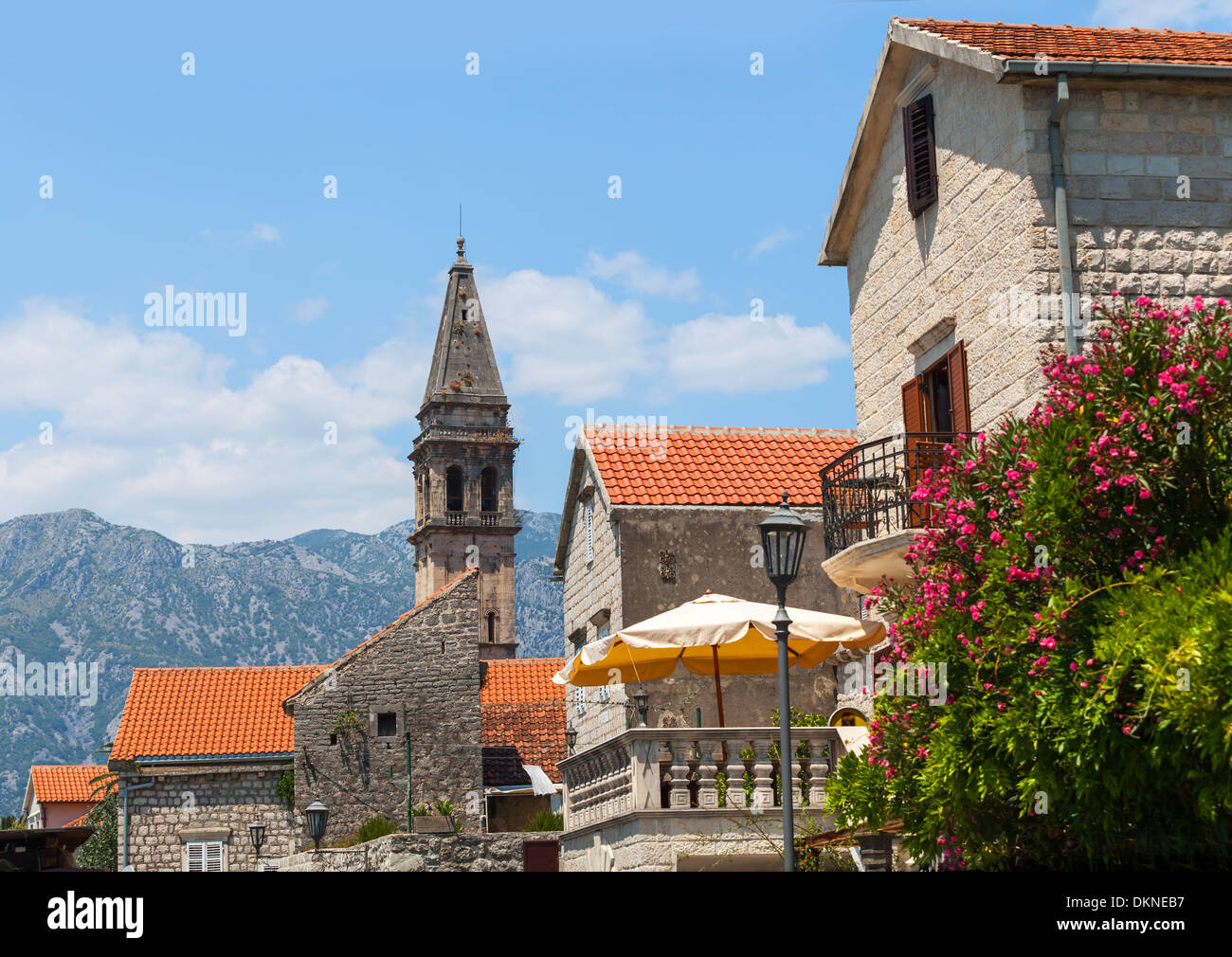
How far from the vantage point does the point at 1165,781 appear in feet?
32.4

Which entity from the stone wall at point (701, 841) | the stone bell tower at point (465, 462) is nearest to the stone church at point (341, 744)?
the stone wall at point (701, 841)

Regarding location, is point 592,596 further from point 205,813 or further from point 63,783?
point 63,783

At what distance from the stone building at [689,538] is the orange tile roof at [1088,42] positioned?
8.23 metres

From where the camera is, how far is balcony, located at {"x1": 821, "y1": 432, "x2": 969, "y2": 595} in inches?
626

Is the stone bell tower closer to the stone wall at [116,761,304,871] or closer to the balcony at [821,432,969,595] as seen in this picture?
the stone wall at [116,761,304,871]

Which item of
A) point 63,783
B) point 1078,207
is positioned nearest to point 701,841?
point 1078,207

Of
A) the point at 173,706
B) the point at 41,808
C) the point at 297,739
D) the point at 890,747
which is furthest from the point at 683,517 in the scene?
the point at 41,808

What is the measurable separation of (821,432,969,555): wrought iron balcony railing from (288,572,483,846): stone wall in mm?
22195

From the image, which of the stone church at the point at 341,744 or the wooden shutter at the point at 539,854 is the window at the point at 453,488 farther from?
the wooden shutter at the point at 539,854

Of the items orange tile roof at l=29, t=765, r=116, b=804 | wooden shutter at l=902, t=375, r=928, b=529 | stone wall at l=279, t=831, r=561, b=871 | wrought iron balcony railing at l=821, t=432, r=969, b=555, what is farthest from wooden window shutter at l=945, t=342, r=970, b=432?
orange tile roof at l=29, t=765, r=116, b=804

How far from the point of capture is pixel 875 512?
55.1ft
